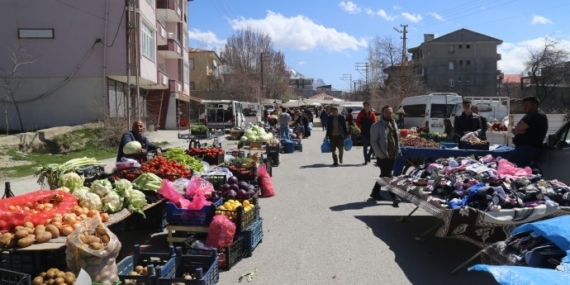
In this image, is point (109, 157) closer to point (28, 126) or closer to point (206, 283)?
point (28, 126)

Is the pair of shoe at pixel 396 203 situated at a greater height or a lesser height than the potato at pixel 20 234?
lesser

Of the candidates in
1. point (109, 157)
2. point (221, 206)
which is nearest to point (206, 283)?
point (221, 206)

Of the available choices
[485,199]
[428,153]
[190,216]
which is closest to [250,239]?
[190,216]

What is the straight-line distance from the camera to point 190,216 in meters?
6.61

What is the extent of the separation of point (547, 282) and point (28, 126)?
27822mm

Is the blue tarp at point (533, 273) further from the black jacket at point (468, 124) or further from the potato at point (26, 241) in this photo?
the black jacket at point (468, 124)

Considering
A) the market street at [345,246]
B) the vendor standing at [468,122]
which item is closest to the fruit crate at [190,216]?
the market street at [345,246]

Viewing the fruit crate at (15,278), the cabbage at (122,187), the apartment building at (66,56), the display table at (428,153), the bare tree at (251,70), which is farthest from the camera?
the bare tree at (251,70)

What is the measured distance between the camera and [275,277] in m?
5.70

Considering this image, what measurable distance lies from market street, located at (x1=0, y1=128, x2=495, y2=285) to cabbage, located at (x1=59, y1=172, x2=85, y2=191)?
57.2 inches

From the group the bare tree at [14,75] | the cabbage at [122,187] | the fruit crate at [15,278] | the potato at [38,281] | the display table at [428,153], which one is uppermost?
the bare tree at [14,75]

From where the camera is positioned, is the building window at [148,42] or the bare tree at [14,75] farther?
the building window at [148,42]

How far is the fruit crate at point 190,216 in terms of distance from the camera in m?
6.54

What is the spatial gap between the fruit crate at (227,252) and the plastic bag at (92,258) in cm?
110
